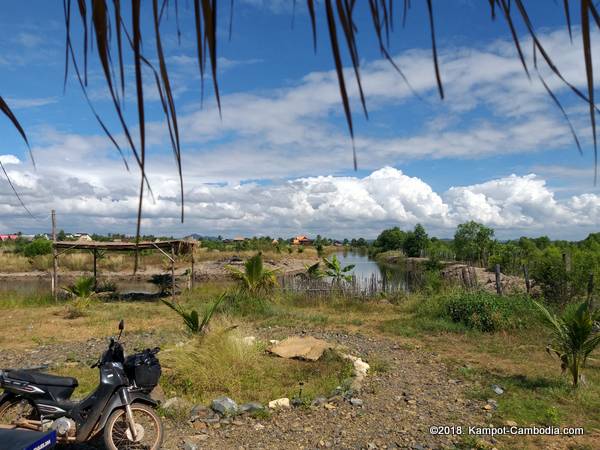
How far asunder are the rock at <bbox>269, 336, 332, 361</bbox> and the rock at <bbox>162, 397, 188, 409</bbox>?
2285mm

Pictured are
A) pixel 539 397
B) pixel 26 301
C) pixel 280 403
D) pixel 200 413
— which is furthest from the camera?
pixel 26 301

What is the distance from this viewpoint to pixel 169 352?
5926 mm

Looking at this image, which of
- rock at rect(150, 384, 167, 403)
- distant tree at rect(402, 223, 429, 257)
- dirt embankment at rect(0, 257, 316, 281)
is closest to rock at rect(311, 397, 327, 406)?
rock at rect(150, 384, 167, 403)

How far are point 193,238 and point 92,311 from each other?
431cm

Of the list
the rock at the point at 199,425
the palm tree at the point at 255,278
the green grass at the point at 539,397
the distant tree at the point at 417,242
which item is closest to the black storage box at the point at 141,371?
the rock at the point at 199,425

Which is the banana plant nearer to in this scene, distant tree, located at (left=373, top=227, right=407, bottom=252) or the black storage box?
the black storage box

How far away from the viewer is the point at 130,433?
3.36 m

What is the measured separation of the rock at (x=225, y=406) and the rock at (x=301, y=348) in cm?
215

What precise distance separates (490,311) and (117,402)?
280 inches

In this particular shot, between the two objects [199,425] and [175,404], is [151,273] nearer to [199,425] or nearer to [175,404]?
[175,404]

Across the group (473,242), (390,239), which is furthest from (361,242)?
(473,242)

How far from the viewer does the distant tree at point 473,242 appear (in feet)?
103

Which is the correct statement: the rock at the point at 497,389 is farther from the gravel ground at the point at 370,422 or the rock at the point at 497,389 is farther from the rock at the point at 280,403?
the rock at the point at 280,403

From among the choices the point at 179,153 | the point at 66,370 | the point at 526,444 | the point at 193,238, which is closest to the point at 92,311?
the point at 193,238
